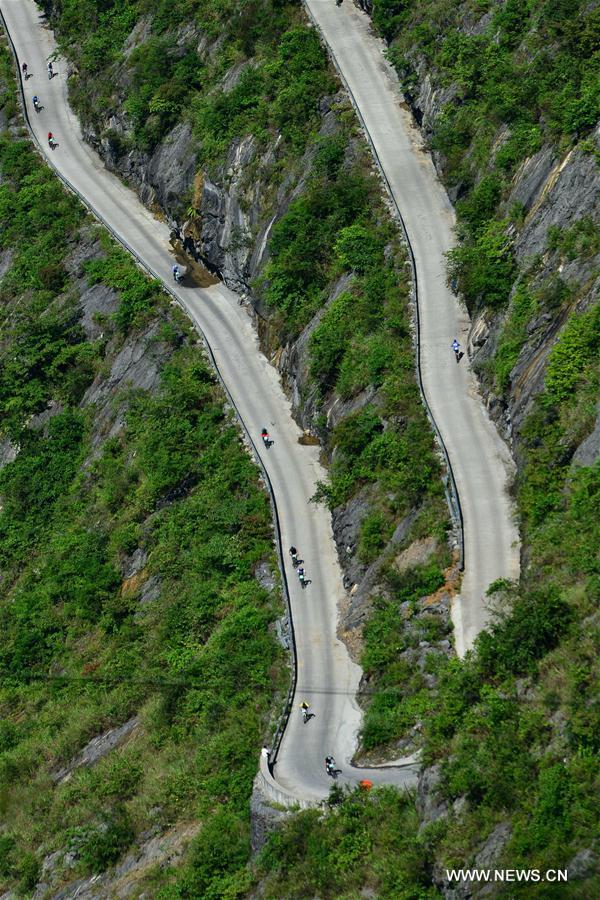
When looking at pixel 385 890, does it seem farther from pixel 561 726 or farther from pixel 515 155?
pixel 515 155

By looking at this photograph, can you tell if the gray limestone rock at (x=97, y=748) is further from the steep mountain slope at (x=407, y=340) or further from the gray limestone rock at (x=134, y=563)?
the steep mountain slope at (x=407, y=340)

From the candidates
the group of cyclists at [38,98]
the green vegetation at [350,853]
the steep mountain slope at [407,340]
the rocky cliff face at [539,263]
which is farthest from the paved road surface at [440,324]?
the group of cyclists at [38,98]

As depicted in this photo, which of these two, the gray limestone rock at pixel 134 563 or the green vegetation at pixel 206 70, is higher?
the green vegetation at pixel 206 70

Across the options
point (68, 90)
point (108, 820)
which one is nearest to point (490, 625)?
point (108, 820)

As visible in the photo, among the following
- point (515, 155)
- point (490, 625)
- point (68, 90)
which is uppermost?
point (68, 90)

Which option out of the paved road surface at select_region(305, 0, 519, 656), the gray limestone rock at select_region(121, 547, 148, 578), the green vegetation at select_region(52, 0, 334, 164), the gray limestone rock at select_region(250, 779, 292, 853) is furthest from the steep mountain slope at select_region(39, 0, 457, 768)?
the gray limestone rock at select_region(121, 547, 148, 578)

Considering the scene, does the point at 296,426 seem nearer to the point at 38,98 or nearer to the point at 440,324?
the point at 440,324
